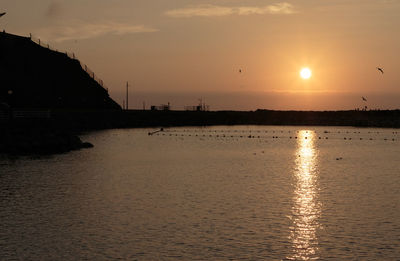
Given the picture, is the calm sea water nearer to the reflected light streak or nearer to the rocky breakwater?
the reflected light streak

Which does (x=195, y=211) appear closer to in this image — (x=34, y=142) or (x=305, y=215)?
(x=305, y=215)

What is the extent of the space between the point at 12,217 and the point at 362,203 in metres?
25.9

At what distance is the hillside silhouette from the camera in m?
155

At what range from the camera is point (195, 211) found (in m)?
41.3

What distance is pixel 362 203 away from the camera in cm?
4556

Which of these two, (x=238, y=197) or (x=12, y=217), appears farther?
(x=238, y=197)

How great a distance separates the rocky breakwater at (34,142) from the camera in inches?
3477

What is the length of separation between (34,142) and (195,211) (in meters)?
55.7

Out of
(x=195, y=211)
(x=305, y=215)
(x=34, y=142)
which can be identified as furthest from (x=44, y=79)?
(x=305, y=215)

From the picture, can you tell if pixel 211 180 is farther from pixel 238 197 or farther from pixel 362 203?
pixel 362 203

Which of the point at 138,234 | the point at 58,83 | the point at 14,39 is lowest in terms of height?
the point at 138,234

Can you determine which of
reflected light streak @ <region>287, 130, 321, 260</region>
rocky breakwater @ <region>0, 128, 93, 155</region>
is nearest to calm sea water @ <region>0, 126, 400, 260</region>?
reflected light streak @ <region>287, 130, 321, 260</region>

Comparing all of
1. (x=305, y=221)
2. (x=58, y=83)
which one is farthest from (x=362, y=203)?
(x=58, y=83)

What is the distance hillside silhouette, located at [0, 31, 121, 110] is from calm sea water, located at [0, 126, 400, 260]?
79.6m
